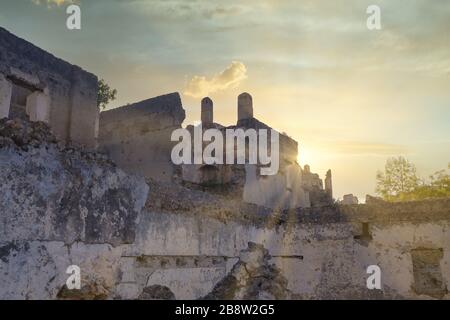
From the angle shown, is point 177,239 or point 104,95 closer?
point 177,239

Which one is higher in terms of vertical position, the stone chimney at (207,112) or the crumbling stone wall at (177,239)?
the stone chimney at (207,112)

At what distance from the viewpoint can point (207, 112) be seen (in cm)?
1677

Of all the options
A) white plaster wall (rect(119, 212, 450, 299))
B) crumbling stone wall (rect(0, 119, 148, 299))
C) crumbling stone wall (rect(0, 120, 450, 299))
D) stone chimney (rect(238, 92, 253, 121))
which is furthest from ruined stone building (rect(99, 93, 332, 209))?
crumbling stone wall (rect(0, 119, 148, 299))

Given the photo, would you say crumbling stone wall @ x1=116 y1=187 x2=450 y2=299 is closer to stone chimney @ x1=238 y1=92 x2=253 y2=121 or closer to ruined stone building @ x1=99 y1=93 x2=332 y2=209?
ruined stone building @ x1=99 y1=93 x2=332 y2=209

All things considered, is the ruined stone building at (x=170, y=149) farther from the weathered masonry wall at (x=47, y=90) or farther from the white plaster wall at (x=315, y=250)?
the white plaster wall at (x=315, y=250)

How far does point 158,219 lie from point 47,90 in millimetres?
6994

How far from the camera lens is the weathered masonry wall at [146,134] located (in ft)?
42.1

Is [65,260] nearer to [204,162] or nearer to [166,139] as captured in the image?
[166,139]

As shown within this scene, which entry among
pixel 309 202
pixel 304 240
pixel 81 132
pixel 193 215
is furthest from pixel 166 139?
pixel 309 202

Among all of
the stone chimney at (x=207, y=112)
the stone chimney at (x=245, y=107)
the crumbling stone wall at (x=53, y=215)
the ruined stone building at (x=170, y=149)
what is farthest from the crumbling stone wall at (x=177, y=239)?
the stone chimney at (x=207, y=112)

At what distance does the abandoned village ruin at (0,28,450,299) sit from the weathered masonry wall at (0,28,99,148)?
0.10 ft

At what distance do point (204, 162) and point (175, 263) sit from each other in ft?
31.6

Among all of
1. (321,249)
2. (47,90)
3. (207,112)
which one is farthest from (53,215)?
(207,112)

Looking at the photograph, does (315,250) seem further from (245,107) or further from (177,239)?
(245,107)
